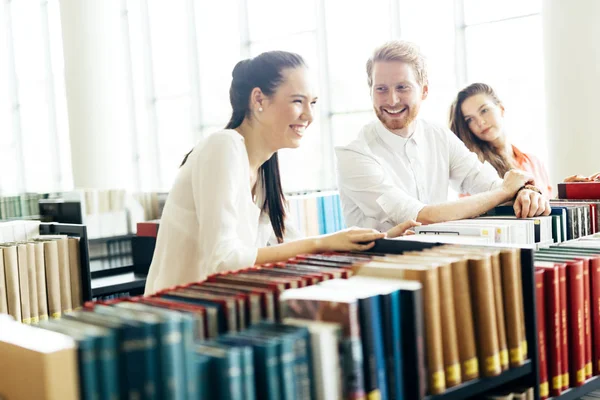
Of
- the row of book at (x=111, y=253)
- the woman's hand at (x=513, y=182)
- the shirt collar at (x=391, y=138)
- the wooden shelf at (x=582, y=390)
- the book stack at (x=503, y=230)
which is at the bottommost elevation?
the wooden shelf at (x=582, y=390)

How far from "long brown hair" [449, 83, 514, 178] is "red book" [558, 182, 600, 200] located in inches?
29.3

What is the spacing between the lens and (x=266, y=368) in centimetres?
116

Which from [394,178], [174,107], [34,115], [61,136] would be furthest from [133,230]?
[34,115]

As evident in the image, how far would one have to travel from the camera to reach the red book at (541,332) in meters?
1.74

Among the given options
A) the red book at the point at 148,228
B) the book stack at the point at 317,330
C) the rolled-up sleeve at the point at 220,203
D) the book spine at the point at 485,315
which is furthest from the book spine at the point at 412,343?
the red book at the point at 148,228

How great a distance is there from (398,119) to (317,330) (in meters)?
2.02

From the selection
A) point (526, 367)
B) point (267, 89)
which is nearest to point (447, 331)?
point (526, 367)

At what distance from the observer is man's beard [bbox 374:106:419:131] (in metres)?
3.09

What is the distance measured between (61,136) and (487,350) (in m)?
10.1

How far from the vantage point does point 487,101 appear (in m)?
3.86

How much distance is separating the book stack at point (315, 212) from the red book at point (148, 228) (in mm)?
1008

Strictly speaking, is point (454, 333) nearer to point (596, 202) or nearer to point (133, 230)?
point (596, 202)

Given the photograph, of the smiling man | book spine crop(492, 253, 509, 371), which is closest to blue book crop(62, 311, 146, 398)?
book spine crop(492, 253, 509, 371)

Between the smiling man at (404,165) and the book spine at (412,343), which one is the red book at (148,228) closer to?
the smiling man at (404,165)
